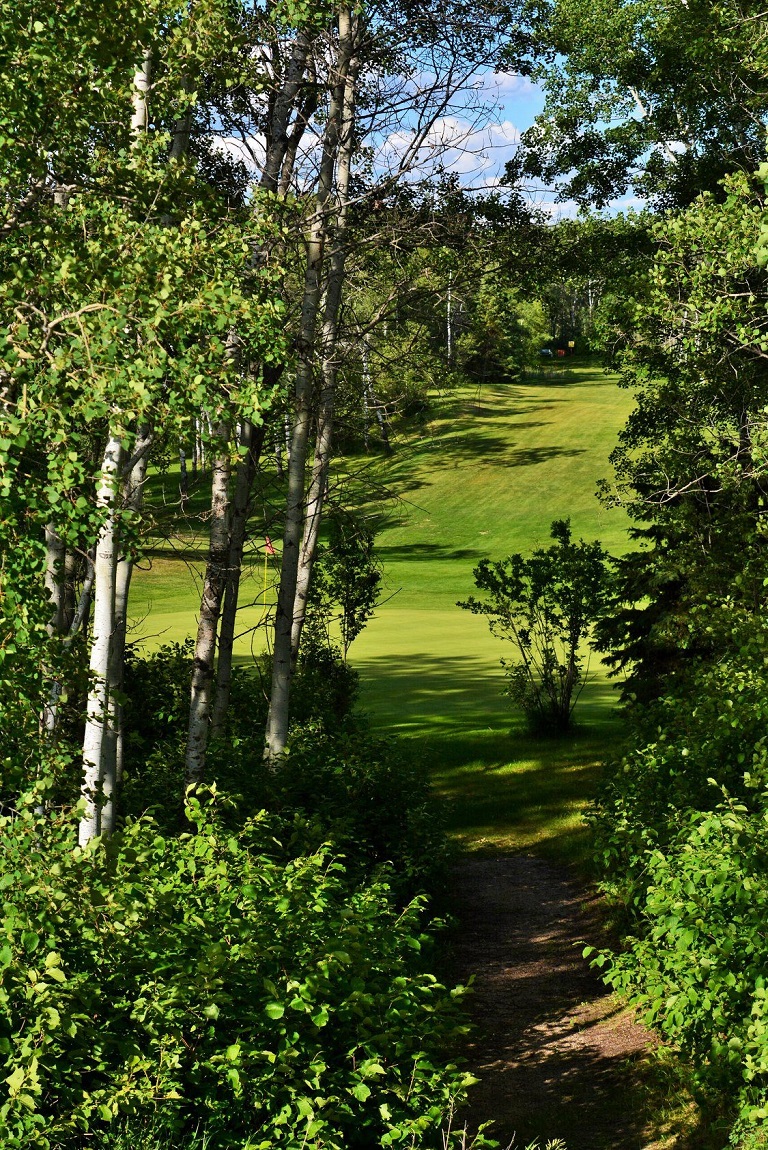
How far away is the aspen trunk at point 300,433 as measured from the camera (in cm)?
1025

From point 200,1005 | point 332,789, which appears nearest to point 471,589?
point 332,789

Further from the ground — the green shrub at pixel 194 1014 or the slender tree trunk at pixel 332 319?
the slender tree trunk at pixel 332 319

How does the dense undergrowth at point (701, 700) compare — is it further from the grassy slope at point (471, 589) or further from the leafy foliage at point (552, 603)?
the grassy slope at point (471, 589)

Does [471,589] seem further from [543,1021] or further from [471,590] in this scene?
[543,1021]

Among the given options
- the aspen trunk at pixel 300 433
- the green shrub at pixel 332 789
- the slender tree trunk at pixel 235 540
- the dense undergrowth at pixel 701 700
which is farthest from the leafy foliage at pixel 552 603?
the aspen trunk at pixel 300 433

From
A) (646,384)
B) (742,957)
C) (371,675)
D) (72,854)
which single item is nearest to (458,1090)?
(742,957)

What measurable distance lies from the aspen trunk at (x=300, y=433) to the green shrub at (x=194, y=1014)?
484cm

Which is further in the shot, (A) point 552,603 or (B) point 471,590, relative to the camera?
(B) point 471,590

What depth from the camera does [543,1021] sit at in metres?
8.27

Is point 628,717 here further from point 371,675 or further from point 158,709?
point 371,675

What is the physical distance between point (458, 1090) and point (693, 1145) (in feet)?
7.78

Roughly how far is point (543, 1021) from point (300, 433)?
570cm

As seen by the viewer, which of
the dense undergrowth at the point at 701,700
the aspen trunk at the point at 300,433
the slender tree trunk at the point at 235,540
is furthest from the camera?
the slender tree trunk at the point at 235,540

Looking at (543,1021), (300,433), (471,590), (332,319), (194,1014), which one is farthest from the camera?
(471,590)
